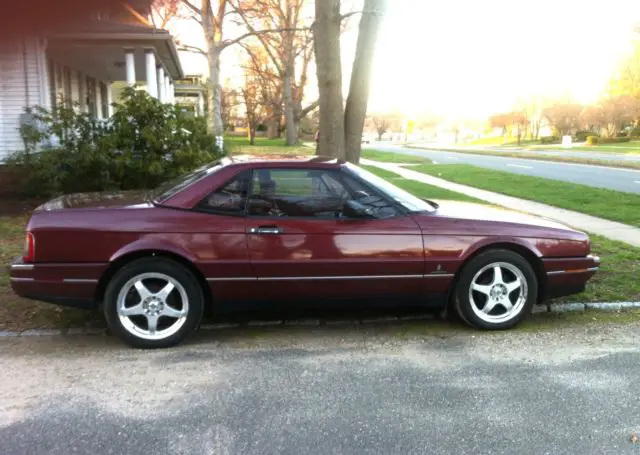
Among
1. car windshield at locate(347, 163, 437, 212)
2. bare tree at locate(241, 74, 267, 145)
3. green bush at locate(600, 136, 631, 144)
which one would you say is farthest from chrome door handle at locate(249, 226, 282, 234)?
green bush at locate(600, 136, 631, 144)

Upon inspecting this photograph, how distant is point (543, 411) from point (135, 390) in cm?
253

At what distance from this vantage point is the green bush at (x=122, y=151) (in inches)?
392

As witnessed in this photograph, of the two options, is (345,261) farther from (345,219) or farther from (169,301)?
(169,301)

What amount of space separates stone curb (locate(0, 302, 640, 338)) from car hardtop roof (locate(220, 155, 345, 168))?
137 cm

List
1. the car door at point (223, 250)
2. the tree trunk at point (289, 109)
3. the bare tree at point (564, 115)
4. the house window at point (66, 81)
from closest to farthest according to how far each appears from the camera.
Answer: the car door at point (223, 250) → the house window at point (66, 81) → the tree trunk at point (289, 109) → the bare tree at point (564, 115)

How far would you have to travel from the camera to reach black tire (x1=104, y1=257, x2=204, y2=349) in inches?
175

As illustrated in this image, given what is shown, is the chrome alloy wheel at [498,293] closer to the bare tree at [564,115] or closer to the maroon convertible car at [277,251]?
the maroon convertible car at [277,251]

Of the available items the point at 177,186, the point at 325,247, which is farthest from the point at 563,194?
the point at 177,186

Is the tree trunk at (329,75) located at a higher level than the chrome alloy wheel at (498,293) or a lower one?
higher

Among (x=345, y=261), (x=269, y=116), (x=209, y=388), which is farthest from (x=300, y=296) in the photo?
(x=269, y=116)

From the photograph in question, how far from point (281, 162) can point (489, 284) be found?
78.8 inches

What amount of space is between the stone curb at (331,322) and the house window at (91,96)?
16.6 metres

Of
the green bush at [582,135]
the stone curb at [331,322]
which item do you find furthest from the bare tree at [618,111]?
the stone curb at [331,322]

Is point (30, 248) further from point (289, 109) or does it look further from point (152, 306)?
point (289, 109)
